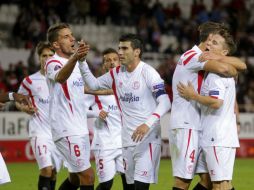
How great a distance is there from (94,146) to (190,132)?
268 cm

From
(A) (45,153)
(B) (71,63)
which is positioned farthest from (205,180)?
(A) (45,153)

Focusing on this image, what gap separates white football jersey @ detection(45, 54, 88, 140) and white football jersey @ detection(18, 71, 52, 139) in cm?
188

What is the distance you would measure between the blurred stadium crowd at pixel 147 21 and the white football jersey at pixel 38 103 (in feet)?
27.1

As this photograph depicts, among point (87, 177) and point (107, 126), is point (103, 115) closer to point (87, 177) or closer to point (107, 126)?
point (107, 126)

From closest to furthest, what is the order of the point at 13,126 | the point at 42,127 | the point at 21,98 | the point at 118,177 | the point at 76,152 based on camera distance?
the point at 76,152
the point at 21,98
the point at 42,127
the point at 118,177
the point at 13,126

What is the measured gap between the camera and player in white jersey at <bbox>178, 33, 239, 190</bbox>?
25.2ft

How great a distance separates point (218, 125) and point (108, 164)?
2723 millimetres

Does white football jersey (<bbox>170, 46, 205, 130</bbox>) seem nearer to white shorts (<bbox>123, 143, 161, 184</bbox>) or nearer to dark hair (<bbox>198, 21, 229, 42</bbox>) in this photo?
dark hair (<bbox>198, 21, 229, 42</bbox>)

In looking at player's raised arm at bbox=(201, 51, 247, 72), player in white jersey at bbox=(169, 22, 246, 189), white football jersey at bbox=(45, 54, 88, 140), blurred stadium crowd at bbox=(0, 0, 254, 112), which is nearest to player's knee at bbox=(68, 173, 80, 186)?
white football jersey at bbox=(45, 54, 88, 140)

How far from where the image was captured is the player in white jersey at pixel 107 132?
399 inches

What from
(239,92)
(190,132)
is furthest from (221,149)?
(239,92)

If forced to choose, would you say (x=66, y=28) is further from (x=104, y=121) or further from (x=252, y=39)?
(x=252, y=39)

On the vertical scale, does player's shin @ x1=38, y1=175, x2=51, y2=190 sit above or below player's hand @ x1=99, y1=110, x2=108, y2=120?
below

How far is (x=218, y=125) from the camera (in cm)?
773
